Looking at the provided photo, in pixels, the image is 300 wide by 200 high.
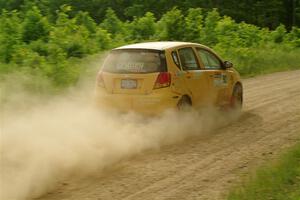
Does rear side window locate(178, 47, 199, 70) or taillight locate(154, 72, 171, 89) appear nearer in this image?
taillight locate(154, 72, 171, 89)

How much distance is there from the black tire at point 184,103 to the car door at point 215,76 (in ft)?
2.81

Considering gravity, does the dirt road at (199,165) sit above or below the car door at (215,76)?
below

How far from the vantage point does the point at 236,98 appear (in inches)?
500

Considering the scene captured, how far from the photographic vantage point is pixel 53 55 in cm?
1731

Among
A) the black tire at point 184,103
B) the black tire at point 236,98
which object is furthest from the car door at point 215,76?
the black tire at point 184,103

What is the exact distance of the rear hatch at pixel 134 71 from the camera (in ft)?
33.1

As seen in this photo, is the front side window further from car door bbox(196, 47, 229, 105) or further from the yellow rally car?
the yellow rally car

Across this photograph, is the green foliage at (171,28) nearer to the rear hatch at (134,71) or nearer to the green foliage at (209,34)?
the green foliage at (209,34)

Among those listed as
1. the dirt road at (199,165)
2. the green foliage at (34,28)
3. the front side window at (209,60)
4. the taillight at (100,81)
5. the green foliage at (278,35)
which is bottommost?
the dirt road at (199,165)

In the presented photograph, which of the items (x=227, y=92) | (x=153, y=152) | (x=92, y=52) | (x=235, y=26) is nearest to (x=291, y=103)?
(x=227, y=92)

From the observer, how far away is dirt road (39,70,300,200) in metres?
7.05

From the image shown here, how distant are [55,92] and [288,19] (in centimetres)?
5288

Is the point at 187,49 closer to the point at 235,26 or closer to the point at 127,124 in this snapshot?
the point at 127,124

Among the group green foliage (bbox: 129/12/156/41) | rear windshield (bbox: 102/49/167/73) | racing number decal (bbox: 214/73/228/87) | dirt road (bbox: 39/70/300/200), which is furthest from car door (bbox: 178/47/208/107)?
green foliage (bbox: 129/12/156/41)
